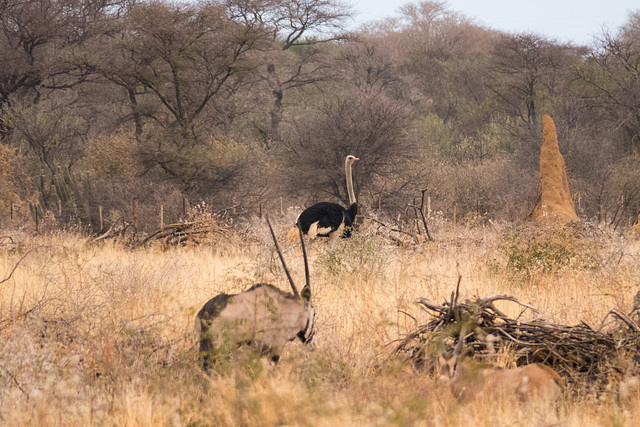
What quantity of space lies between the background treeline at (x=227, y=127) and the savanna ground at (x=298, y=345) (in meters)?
6.82

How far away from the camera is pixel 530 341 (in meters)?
4.02

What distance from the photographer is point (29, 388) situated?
360 centimetres

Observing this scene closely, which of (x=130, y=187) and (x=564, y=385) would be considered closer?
(x=564, y=385)

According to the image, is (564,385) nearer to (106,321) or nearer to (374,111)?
(106,321)

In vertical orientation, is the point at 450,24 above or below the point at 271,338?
above

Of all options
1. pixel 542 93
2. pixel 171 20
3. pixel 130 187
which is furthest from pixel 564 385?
pixel 542 93

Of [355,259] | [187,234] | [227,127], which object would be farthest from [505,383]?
[227,127]

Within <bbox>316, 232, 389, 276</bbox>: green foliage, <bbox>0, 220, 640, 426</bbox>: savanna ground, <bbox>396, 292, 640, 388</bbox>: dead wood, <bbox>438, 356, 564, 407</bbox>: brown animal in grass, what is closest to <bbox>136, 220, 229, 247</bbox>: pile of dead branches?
<bbox>0, 220, 640, 426</bbox>: savanna ground

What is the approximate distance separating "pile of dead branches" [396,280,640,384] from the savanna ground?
144mm

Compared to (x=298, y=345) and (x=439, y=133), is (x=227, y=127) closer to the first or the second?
(x=439, y=133)

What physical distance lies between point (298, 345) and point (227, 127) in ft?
65.6

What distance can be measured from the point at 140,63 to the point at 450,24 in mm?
33338

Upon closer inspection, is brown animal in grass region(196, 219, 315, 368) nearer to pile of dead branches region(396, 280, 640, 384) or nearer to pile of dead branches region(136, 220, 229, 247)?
pile of dead branches region(396, 280, 640, 384)

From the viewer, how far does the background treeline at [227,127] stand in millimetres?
17953
